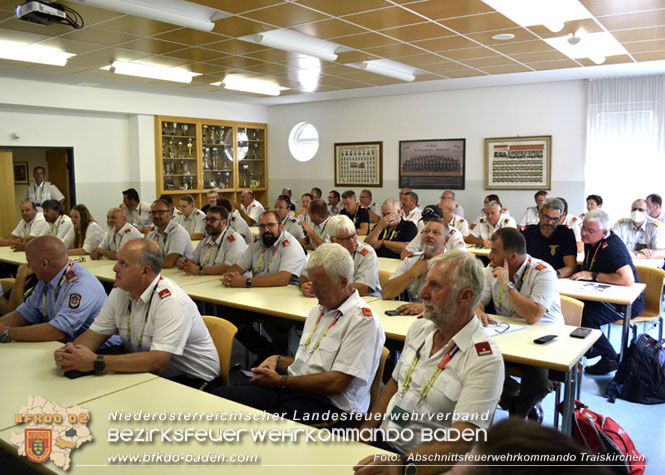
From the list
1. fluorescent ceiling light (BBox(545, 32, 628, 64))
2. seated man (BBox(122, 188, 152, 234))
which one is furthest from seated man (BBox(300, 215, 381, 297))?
seated man (BBox(122, 188, 152, 234))

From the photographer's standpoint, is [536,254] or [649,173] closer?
[536,254]

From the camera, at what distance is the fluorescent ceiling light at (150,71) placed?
7375mm

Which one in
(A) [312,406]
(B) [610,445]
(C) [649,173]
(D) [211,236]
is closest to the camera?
(A) [312,406]

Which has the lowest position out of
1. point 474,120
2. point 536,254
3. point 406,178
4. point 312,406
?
point 312,406

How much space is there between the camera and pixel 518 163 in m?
9.59

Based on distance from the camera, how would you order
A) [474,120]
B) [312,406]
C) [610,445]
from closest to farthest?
[312,406] → [610,445] → [474,120]

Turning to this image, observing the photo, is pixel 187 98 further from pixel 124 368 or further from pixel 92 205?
pixel 124 368

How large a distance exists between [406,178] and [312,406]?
8.88 m

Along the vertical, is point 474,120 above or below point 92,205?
above

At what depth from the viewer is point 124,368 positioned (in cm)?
251

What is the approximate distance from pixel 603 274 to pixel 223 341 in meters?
3.47

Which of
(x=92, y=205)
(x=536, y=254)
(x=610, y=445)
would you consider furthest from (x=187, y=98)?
(x=610, y=445)

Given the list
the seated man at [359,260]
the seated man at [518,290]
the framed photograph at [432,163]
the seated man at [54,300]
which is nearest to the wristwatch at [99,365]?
the seated man at [54,300]

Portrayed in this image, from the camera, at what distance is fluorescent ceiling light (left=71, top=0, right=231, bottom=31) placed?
15.0 ft
